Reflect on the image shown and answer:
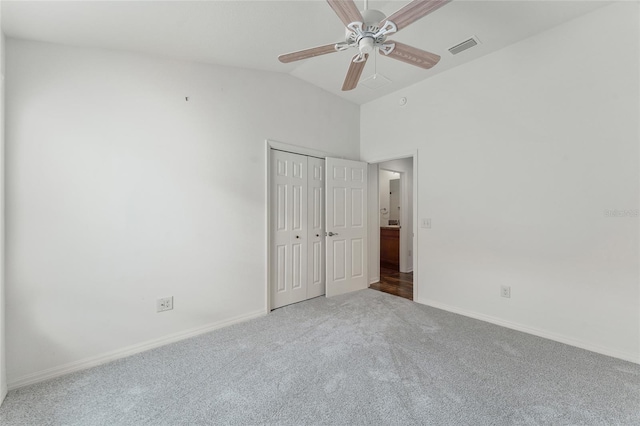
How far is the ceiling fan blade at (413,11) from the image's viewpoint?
4.31ft

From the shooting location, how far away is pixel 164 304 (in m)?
2.41

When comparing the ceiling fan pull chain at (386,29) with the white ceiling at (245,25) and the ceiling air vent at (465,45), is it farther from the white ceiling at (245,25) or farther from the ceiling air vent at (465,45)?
the ceiling air vent at (465,45)

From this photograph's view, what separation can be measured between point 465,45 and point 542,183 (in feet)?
5.23

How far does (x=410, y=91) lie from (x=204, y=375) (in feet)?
12.8

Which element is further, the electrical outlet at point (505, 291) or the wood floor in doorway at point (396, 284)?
the wood floor in doorway at point (396, 284)

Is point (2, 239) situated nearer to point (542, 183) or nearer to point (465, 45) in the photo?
point (465, 45)

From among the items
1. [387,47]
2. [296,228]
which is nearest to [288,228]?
[296,228]

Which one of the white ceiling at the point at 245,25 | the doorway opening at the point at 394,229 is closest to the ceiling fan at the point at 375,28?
the white ceiling at the point at 245,25

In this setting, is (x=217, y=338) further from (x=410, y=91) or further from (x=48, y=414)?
(x=410, y=91)

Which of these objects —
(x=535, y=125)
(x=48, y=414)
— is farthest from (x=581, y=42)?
(x=48, y=414)

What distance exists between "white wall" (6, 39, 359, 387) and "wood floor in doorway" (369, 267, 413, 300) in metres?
1.97

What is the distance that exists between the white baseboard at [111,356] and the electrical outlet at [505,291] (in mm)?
2824

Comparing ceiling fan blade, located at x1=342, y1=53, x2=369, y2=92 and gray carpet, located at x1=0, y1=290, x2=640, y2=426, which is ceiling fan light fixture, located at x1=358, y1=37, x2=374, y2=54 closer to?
ceiling fan blade, located at x1=342, y1=53, x2=369, y2=92

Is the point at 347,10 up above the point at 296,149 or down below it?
above
